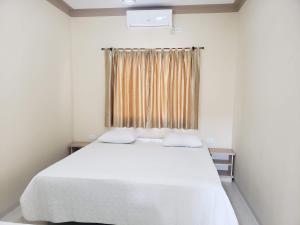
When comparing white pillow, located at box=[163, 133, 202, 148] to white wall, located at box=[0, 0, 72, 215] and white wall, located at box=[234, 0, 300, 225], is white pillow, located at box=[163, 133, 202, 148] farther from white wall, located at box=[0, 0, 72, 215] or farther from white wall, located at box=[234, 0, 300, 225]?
white wall, located at box=[0, 0, 72, 215]

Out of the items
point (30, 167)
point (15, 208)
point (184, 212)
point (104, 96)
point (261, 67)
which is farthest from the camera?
point (104, 96)

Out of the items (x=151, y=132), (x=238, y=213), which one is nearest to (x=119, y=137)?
(x=151, y=132)

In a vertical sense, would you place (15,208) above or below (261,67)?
below

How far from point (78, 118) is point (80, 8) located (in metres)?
1.85

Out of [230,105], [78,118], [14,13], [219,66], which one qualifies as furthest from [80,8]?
[230,105]

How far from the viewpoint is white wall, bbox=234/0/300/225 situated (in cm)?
177

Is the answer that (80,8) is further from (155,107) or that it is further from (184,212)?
(184,212)

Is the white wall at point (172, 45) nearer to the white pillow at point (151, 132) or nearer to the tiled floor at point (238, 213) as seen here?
the white pillow at point (151, 132)

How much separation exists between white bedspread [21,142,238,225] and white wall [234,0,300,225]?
0.49 metres

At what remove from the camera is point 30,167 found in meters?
2.98

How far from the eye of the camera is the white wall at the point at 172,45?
3709mm

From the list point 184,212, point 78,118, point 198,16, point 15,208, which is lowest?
point 15,208

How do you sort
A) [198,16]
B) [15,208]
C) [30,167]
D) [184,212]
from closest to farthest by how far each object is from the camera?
[184,212], [15,208], [30,167], [198,16]

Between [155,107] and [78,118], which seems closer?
[155,107]
